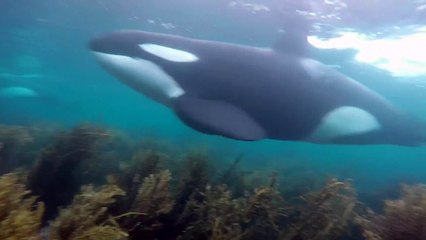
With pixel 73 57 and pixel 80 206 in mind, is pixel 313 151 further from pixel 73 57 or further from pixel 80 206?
pixel 80 206

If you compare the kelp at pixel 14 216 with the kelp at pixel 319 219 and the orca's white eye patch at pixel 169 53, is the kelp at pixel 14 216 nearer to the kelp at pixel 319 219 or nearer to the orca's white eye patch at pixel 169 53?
the orca's white eye patch at pixel 169 53

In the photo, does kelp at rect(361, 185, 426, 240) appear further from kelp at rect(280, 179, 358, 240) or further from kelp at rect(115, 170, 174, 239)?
kelp at rect(115, 170, 174, 239)

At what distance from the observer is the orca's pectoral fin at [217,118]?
5.41 m

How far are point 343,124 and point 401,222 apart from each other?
1985mm

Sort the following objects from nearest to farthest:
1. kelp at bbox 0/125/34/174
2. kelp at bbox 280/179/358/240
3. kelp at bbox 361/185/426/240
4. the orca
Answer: kelp at bbox 361/185/426/240 → kelp at bbox 280/179/358/240 → the orca → kelp at bbox 0/125/34/174

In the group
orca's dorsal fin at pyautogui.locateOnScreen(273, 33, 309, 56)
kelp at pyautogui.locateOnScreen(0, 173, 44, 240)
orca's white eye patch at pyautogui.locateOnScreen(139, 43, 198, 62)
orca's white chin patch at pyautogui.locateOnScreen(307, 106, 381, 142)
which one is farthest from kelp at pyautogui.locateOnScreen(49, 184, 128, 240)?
orca's dorsal fin at pyautogui.locateOnScreen(273, 33, 309, 56)

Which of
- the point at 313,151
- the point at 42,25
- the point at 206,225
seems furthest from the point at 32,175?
the point at 313,151

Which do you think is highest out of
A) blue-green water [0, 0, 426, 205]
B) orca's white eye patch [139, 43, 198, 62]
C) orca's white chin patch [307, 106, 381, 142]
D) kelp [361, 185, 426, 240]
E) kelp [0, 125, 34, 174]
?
blue-green water [0, 0, 426, 205]

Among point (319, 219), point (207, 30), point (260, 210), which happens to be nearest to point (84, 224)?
point (260, 210)

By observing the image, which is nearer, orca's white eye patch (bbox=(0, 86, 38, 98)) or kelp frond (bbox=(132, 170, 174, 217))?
kelp frond (bbox=(132, 170, 174, 217))

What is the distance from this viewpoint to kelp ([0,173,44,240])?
10.4ft

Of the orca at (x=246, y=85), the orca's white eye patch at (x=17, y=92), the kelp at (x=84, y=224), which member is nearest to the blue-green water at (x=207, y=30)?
the orca at (x=246, y=85)

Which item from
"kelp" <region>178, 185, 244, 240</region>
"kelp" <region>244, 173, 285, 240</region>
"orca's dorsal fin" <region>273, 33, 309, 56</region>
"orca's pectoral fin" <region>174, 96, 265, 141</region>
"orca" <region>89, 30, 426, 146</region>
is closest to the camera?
"kelp" <region>178, 185, 244, 240</region>

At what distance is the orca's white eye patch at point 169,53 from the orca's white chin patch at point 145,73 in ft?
0.62
